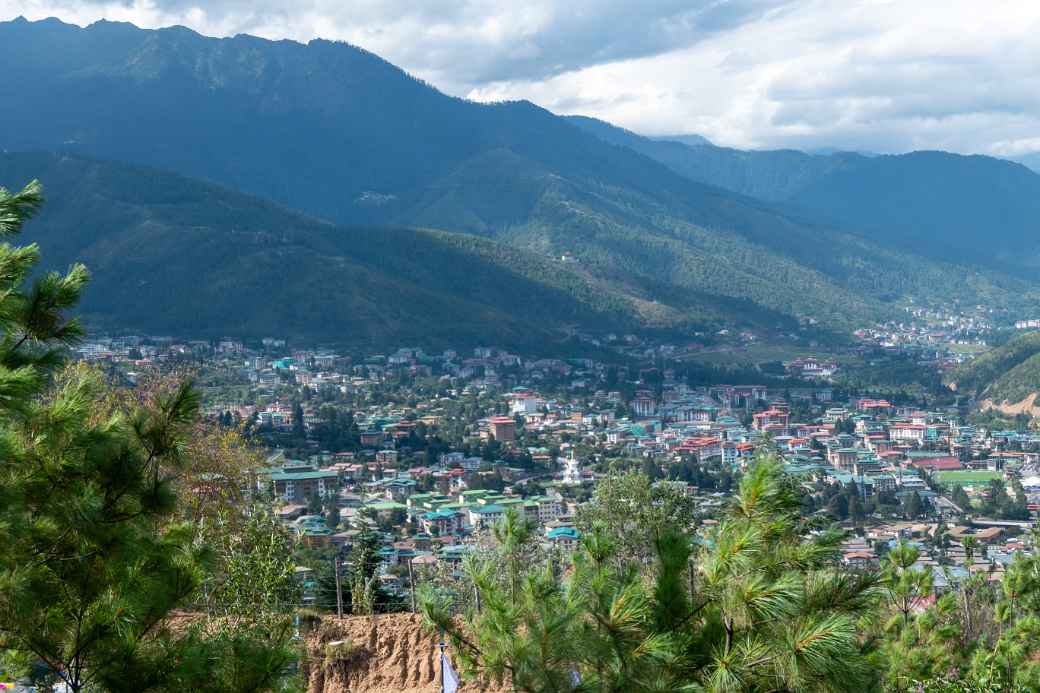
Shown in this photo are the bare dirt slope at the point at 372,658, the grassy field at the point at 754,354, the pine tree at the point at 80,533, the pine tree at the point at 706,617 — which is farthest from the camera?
the grassy field at the point at 754,354

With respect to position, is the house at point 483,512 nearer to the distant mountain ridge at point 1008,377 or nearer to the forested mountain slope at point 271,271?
the distant mountain ridge at point 1008,377

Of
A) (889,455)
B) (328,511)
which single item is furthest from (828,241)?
(328,511)

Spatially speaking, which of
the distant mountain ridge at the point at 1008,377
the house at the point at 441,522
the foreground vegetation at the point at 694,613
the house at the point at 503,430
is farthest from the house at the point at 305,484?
the distant mountain ridge at the point at 1008,377

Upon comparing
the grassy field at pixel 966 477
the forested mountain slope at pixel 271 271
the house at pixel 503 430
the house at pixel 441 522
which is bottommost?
the grassy field at pixel 966 477

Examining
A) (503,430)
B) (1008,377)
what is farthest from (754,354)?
(503,430)

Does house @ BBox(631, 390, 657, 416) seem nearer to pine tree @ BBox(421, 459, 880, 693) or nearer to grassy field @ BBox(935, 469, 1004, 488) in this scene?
grassy field @ BBox(935, 469, 1004, 488)

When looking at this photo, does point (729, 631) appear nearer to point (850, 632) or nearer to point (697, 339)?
point (850, 632)

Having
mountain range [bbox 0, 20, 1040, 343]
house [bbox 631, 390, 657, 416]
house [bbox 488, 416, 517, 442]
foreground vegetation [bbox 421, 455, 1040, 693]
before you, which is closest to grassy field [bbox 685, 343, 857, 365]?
mountain range [bbox 0, 20, 1040, 343]
